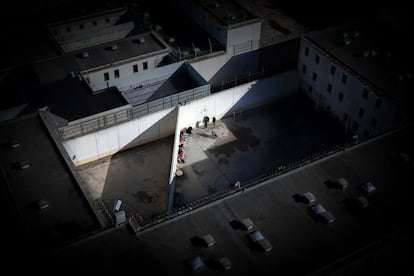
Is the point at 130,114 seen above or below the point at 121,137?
above

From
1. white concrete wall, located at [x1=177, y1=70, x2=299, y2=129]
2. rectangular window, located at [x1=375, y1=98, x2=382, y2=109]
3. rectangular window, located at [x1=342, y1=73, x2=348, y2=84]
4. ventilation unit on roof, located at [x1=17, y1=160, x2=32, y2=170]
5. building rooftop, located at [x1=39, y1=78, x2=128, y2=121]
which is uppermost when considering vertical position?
building rooftop, located at [x1=39, y1=78, x2=128, y2=121]

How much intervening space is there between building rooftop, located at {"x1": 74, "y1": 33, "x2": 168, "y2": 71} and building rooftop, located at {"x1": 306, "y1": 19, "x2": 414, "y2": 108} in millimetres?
19524

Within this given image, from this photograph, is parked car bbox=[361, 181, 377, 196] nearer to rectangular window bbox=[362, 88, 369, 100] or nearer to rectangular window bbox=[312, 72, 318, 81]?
rectangular window bbox=[362, 88, 369, 100]

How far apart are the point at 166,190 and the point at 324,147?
19.1m

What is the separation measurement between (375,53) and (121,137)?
3115 centimetres

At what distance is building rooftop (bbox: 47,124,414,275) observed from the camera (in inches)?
1612

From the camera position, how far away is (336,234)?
43.4 meters

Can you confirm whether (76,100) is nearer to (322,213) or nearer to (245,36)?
(245,36)

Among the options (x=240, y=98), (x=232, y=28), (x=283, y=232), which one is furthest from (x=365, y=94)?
(x=283, y=232)

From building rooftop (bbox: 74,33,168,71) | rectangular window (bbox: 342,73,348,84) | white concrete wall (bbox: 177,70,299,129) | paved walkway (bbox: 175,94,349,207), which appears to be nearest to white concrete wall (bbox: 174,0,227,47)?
building rooftop (bbox: 74,33,168,71)

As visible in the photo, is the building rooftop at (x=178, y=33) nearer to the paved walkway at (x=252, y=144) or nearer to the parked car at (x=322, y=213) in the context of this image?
the paved walkway at (x=252, y=144)

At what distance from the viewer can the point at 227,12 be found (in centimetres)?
7125

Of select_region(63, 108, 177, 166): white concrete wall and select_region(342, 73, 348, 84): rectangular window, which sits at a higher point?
select_region(63, 108, 177, 166): white concrete wall

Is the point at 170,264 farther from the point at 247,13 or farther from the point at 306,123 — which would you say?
the point at 247,13
